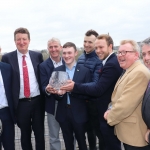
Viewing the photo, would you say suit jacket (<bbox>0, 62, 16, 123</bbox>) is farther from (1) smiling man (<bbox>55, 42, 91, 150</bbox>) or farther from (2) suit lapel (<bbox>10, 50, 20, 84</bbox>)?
(1) smiling man (<bbox>55, 42, 91, 150</bbox>)

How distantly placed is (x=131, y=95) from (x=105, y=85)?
685 mm

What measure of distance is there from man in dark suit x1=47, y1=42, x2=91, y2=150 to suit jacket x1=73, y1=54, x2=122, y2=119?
0.72 ft

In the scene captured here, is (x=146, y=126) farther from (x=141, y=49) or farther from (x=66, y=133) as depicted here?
(x=66, y=133)

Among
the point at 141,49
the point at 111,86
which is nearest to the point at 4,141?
the point at 111,86

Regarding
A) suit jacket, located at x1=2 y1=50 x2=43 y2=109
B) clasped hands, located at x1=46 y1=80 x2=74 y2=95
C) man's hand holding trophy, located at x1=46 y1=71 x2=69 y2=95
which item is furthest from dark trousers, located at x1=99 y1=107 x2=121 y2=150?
suit jacket, located at x1=2 y1=50 x2=43 y2=109

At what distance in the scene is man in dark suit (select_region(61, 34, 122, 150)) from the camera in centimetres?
315

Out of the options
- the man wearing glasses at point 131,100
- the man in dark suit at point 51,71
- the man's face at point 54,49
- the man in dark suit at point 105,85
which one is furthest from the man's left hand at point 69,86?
the man's face at point 54,49

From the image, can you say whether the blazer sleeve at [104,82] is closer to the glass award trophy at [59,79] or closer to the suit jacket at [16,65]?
the glass award trophy at [59,79]

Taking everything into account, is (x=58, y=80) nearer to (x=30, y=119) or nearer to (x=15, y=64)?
(x=15, y=64)

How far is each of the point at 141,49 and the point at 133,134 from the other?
3.16 ft

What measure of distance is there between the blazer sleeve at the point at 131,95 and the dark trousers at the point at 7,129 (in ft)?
5.77

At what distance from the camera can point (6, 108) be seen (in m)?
3.56

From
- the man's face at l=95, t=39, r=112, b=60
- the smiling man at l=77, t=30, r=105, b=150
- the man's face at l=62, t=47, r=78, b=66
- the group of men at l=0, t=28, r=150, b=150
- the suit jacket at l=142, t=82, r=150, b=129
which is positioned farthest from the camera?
the smiling man at l=77, t=30, r=105, b=150

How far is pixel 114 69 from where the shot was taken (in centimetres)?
316
